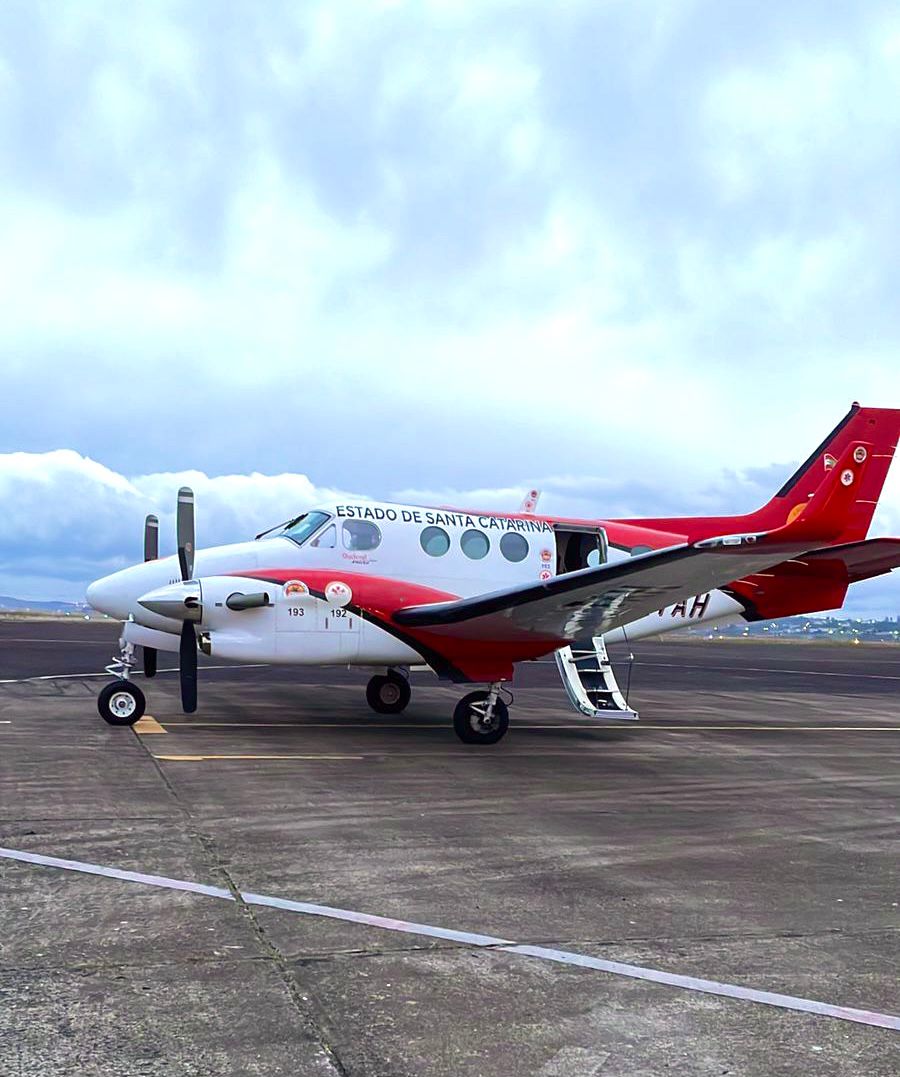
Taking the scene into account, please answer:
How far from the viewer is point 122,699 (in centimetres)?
1359

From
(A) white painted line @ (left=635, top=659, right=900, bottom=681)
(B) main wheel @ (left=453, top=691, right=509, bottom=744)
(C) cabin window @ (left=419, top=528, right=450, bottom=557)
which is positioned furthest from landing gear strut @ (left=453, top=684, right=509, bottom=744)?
→ (A) white painted line @ (left=635, top=659, right=900, bottom=681)

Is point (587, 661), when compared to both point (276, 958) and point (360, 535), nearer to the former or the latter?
point (360, 535)

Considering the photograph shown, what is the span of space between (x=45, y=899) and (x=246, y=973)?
1.77 m

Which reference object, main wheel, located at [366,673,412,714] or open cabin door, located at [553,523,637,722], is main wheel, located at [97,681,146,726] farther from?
open cabin door, located at [553,523,637,722]

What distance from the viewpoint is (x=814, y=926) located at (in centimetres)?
585

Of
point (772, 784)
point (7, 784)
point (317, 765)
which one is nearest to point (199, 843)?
point (7, 784)

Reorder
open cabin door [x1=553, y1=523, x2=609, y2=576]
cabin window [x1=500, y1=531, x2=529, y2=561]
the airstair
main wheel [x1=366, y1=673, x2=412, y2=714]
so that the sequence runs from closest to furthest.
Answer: the airstair, cabin window [x1=500, y1=531, x2=529, y2=561], open cabin door [x1=553, y1=523, x2=609, y2=576], main wheel [x1=366, y1=673, x2=412, y2=714]

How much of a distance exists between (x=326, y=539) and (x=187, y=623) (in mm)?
2207

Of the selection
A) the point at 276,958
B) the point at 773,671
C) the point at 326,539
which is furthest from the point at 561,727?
the point at 773,671

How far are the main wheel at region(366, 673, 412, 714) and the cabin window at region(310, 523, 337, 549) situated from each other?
344 centimetres

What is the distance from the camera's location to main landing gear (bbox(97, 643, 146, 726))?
13492mm

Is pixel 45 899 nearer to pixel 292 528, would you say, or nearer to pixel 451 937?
pixel 451 937

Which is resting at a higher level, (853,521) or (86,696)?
(853,521)

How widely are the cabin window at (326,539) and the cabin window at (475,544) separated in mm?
1987
